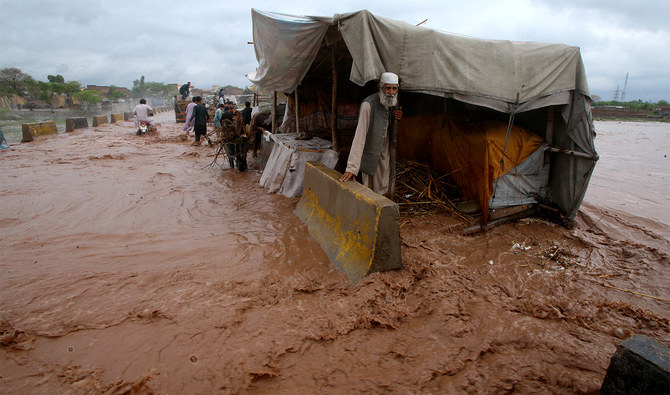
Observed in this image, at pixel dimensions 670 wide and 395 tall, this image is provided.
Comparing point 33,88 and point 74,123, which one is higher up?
point 33,88

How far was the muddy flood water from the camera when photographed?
82.0 inches

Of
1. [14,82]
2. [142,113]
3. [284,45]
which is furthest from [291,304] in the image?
[14,82]

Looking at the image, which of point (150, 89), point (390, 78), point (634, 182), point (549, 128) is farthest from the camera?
point (150, 89)

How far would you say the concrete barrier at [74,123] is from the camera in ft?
51.3

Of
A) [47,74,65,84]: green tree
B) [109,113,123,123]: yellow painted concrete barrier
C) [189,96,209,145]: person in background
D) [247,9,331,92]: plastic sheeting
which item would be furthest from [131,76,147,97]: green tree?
[247,9,331,92]: plastic sheeting

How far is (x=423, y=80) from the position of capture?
165 inches

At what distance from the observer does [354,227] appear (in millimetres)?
3389

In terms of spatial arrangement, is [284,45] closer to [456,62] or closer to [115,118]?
[456,62]

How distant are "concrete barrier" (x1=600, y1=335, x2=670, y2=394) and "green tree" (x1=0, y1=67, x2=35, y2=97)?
4141cm

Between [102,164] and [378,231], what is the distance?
29.1 feet

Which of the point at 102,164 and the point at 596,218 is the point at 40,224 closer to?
the point at 102,164

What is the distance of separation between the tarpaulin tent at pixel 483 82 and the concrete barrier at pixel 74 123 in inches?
592

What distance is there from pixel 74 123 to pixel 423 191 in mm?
18673

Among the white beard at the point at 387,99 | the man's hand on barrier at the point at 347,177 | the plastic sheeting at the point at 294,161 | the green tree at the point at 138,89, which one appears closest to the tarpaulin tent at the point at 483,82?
the white beard at the point at 387,99
